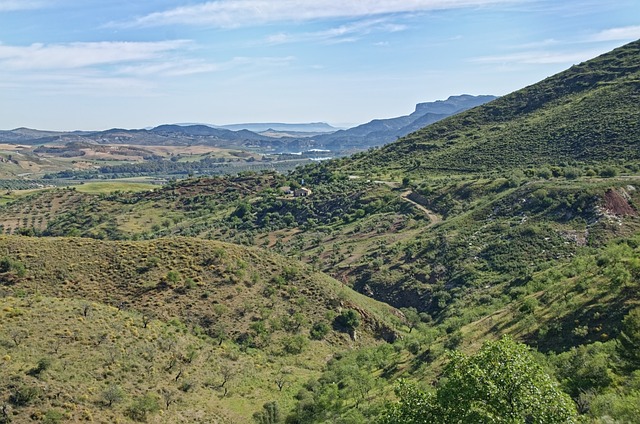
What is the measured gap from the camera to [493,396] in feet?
48.4

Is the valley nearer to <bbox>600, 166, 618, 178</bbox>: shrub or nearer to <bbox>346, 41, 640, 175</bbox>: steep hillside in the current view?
<bbox>600, 166, 618, 178</bbox>: shrub

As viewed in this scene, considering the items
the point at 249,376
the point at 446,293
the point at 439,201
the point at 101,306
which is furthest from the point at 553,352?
the point at 439,201

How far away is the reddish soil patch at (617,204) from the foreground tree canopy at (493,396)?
5930cm

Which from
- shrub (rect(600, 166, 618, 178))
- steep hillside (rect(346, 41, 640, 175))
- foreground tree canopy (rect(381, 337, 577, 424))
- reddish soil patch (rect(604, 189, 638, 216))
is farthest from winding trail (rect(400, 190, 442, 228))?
foreground tree canopy (rect(381, 337, 577, 424))

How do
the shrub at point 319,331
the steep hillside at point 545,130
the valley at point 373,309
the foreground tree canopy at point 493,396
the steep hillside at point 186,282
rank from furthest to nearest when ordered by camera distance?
the steep hillside at point 545,130
the shrub at point 319,331
the steep hillside at point 186,282
the valley at point 373,309
the foreground tree canopy at point 493,396

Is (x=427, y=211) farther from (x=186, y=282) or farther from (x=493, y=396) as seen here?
(x=493, y=396)

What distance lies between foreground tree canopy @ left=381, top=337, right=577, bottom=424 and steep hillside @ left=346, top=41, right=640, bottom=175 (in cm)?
9331

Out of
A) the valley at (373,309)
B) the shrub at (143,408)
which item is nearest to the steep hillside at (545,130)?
the valley at (373,309)

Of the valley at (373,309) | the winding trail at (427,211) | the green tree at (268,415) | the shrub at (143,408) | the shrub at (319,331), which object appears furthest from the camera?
the winding trail at (427,211)

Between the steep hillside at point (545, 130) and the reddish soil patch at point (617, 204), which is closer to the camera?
the reddish soil patch at point (617, 204)

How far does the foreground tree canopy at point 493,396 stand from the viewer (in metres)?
→ 14.4

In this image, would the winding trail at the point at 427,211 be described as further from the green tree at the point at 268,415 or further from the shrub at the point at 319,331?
the green tree at the point at 268,415

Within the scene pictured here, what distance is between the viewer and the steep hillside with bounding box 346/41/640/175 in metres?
103

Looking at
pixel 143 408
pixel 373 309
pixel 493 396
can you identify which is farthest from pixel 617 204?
pixel 143 408
